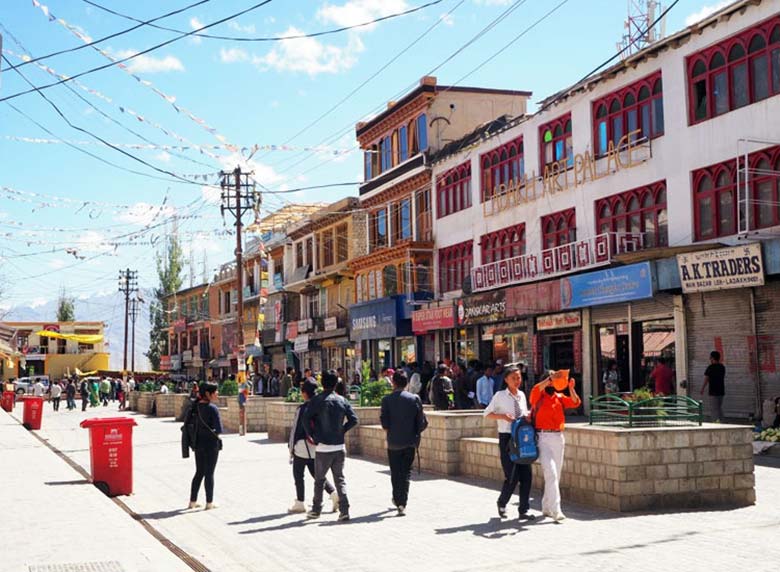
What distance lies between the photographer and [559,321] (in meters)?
30.6

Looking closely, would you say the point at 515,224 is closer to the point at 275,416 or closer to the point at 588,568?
the point at 275,416

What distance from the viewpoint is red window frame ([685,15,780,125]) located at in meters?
21.9

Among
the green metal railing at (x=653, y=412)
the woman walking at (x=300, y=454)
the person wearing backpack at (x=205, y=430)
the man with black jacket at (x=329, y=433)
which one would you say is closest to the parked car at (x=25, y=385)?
the person wearing backpack at (x=205, y=430)

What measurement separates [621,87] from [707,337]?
24.8 ft

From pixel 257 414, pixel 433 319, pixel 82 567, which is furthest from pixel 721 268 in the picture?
pixel 82 567

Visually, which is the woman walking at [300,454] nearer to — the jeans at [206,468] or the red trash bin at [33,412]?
the jeans at [206,468]

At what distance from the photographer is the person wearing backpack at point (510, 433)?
10.9m

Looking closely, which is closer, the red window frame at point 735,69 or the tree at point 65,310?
the red window frame at point 735,69

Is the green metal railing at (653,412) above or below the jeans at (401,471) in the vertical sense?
above

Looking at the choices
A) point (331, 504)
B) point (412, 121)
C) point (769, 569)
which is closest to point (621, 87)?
point (412, 121)

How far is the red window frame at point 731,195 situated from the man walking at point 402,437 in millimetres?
13522

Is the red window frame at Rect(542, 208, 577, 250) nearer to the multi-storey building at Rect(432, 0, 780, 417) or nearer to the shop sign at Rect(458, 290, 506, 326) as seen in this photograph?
the multi-storey building at Rect(432, 0, 780, 417)

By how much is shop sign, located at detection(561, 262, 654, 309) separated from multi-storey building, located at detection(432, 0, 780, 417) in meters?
0.05

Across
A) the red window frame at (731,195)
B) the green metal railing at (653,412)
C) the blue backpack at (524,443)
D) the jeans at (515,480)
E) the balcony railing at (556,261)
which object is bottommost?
the jeans at (515,480)
